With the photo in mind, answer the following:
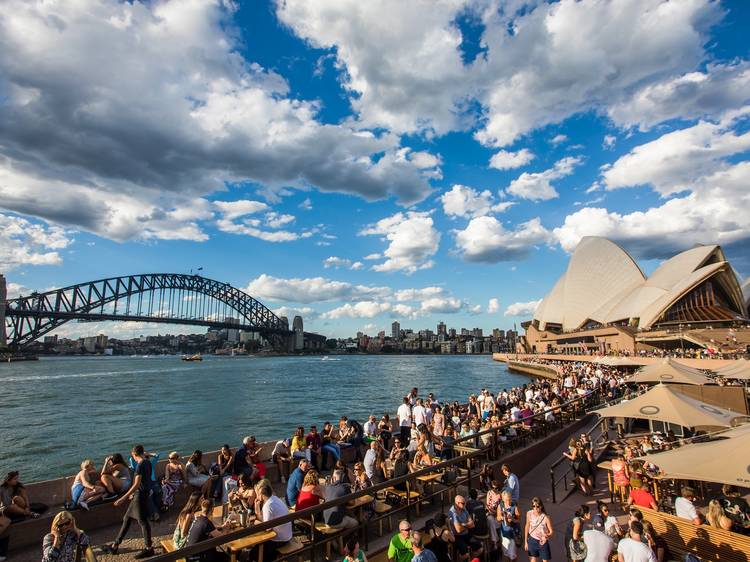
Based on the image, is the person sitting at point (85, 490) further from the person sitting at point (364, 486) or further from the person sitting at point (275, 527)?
the person sitting at point (364, 486)

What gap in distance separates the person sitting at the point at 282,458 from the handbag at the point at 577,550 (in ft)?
17.3

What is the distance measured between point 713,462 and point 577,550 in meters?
2.12

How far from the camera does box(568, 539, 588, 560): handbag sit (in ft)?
16.3

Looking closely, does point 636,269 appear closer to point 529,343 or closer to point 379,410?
point 529,343

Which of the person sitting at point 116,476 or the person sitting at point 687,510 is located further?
the person sitting at point 116,476

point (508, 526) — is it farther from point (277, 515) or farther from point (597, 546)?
point (277, 515)

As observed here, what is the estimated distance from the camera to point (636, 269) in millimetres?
67188

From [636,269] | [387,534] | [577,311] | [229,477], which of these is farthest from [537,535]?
[577,311]

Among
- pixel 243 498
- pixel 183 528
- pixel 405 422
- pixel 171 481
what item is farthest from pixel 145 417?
pixel 183 528

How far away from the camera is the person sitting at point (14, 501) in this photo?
5.72 meters

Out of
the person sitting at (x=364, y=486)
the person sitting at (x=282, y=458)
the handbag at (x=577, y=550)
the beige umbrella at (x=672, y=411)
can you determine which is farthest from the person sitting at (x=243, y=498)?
the beige umbrella at (x=672, y=411)

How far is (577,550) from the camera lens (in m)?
5.03

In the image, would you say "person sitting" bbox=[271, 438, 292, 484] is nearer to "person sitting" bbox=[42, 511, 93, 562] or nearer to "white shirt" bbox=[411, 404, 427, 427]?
"white shirt" bbox=[411, 404, 427, 427]

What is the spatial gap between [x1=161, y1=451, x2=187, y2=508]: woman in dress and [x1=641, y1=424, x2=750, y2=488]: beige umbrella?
23.6 ft
